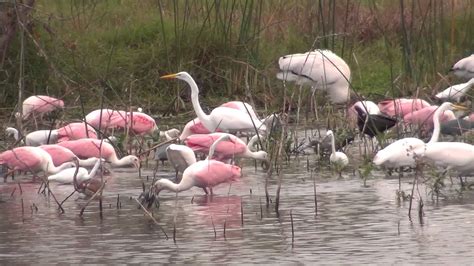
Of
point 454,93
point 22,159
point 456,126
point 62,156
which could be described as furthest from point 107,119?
point 454,93

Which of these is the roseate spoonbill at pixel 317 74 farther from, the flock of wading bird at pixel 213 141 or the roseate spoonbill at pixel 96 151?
the roseate spoonbill at pixel 96 151

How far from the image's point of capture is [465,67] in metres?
14.8

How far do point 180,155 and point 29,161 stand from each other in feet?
3.59

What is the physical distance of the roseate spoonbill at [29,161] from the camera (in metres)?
10.4

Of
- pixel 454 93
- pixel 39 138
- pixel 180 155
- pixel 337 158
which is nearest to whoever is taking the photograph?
pixel 180 155

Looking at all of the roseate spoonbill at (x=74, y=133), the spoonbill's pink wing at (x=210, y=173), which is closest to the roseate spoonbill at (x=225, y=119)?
the roseate spoonbill at (x=74, y=133)

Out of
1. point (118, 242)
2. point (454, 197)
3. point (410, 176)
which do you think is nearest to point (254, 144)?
point (410, 176)

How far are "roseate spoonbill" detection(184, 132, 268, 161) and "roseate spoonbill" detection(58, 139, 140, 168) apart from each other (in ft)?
1.64

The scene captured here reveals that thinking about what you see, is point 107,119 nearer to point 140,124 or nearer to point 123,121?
point 123,121

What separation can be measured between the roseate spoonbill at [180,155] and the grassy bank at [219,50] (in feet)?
9.28

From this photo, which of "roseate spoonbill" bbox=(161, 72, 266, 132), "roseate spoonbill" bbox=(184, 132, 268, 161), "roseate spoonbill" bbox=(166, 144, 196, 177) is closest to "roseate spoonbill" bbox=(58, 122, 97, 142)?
"roseate spoonbill" bbox=(161, 72, 266, 132)

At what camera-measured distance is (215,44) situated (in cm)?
1518

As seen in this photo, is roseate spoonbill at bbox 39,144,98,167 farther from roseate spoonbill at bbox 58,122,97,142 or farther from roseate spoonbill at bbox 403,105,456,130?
roseate spoonbill at bbox 403,105,456,130

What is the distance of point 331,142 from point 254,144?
1147mm
